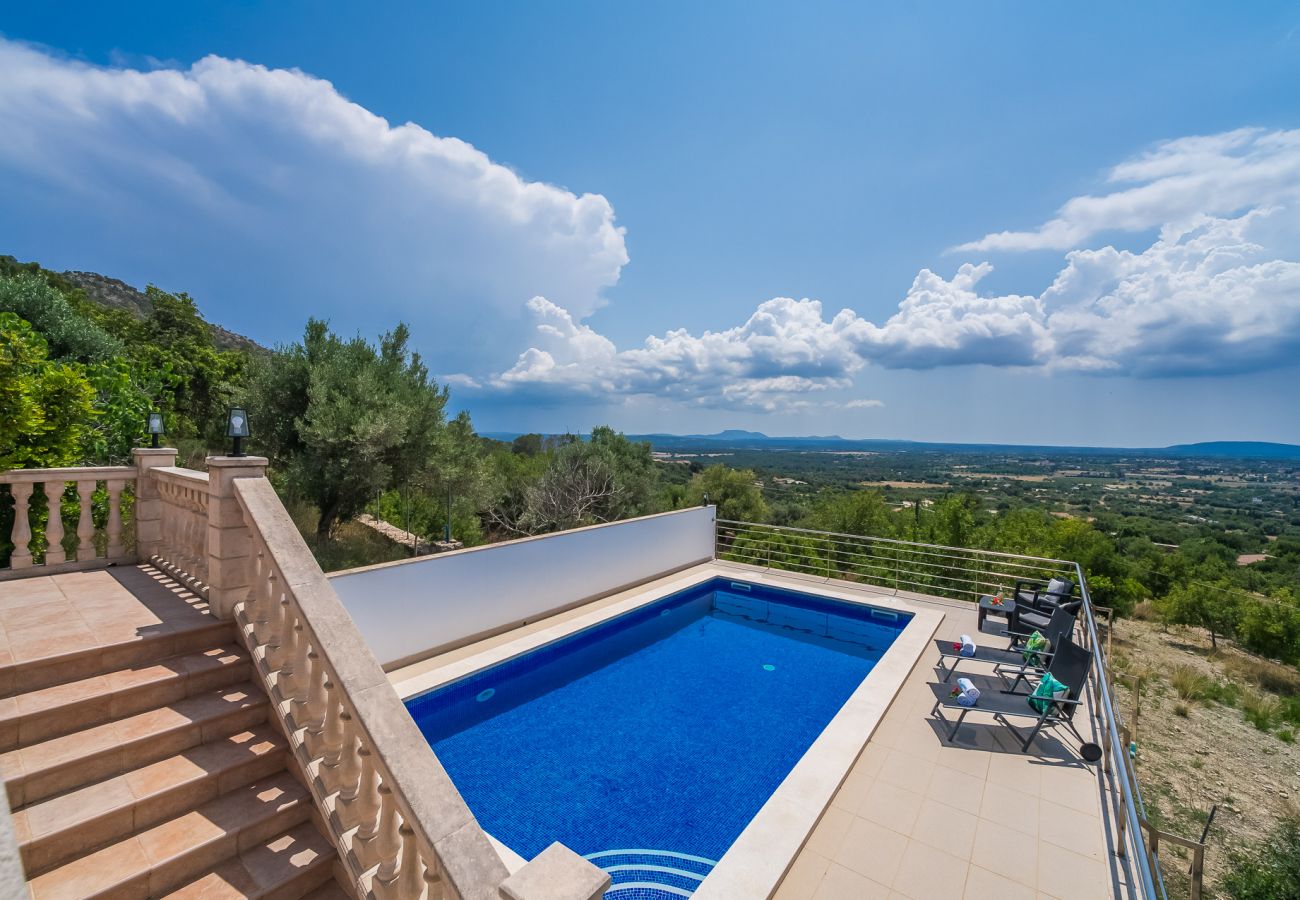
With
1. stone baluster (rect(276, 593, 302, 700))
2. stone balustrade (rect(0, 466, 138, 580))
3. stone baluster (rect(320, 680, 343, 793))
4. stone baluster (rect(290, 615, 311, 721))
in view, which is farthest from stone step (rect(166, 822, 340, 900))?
stone balustrade (rect(0, 466, 138, 580))

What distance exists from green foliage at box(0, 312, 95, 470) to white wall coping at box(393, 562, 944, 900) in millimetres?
3855

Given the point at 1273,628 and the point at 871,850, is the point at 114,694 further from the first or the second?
the point at 1273,628

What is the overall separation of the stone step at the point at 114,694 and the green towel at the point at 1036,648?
25.4ft

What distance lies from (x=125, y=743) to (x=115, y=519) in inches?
117

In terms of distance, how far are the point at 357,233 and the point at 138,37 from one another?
486 centimetres

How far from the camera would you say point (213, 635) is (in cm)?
331

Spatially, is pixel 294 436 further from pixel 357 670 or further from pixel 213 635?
pixel 357 670

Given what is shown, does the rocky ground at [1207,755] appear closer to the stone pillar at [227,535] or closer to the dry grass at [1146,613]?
the dry grass at [1146,613]

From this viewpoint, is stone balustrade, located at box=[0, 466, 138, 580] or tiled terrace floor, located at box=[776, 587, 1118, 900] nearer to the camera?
tiled terrace floor, located at box=[776, 587, 1118, 900]

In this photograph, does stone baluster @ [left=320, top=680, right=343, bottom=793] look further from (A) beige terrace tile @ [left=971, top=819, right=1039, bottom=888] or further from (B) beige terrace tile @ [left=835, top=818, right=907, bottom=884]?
(A) beige terrace tile @ [left=971, top=819, right=1039, bottom=888]

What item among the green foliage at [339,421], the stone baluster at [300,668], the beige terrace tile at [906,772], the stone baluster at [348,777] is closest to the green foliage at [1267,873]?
the beige terrace tile at [906,772]

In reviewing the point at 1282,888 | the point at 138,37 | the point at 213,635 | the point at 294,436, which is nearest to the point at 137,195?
the point at 138,37

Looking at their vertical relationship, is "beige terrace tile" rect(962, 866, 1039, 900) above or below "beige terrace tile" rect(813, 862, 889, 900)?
above

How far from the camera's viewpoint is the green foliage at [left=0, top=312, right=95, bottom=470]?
4098mm
